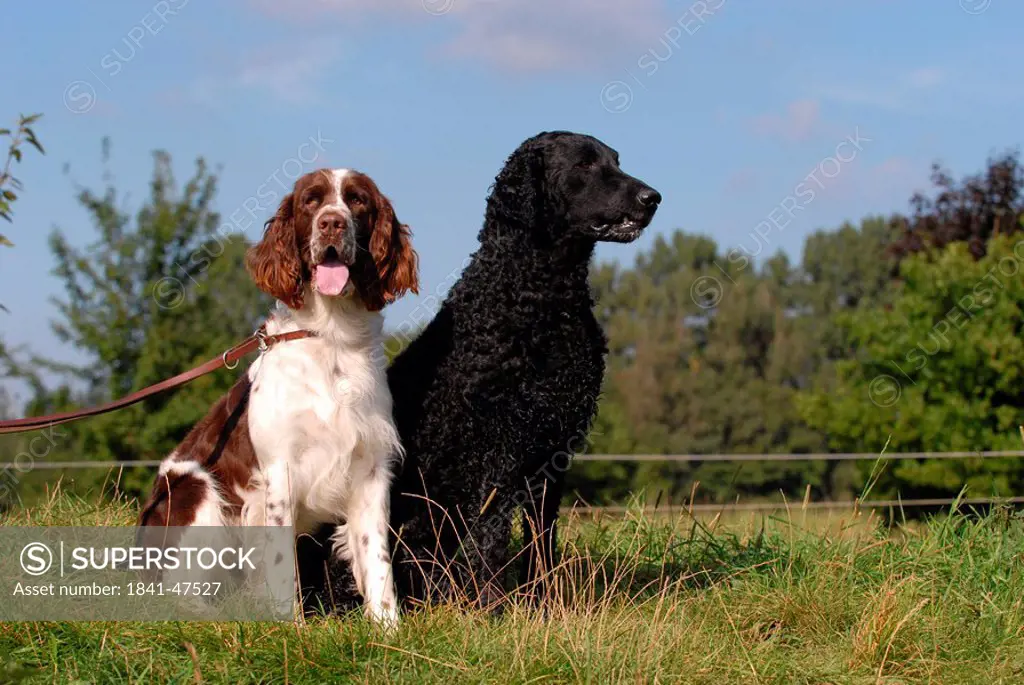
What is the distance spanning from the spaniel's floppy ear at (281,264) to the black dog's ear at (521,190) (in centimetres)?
91

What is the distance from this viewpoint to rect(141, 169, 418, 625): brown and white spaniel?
13.4 feet

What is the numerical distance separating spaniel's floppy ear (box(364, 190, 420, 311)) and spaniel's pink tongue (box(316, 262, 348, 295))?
0.18 meters

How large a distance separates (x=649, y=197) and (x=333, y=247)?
1377 mm

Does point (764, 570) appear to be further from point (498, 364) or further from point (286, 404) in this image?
point (286, 404)

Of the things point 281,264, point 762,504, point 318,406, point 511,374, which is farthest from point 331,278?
point 762,504

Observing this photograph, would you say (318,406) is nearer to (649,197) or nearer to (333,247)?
(333,247)

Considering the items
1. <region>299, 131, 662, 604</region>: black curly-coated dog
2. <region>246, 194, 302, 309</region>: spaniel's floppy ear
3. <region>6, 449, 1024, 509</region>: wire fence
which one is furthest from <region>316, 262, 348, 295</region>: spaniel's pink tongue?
<region>6, 449, 1024, 509</region>: wire fence

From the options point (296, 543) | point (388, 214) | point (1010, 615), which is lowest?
point (1010, 615)

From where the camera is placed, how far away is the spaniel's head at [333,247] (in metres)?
4.16

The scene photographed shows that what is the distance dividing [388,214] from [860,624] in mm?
2475

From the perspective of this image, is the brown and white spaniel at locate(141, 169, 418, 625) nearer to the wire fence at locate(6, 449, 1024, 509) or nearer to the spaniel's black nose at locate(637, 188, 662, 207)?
the spaniel's black nose at locate(637, 188, 662, 207)

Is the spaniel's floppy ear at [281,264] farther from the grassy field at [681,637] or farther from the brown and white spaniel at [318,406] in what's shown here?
the grassy field at [681,637]

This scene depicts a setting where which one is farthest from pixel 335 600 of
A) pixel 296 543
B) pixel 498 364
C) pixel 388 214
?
pixel 388 214

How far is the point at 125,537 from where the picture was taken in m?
4.62
